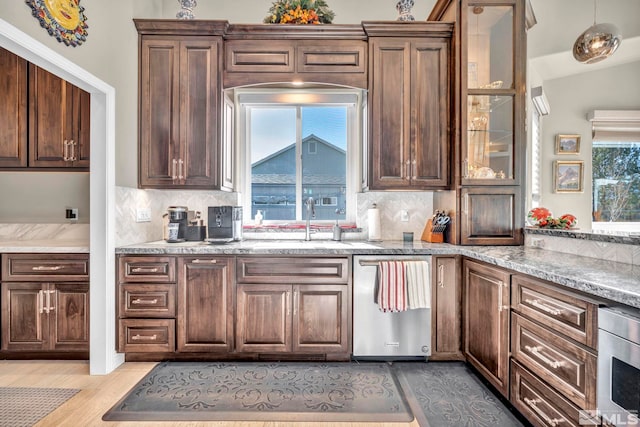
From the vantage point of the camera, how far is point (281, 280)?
96.9 inches

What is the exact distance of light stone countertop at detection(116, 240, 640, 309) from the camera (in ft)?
4.23

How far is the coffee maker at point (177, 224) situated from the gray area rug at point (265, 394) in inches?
40.7

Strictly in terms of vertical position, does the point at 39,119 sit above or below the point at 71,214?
above

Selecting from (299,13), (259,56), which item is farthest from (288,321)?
(299,13)

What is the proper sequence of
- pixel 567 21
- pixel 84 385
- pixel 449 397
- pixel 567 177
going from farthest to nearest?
1. pixel 567 177
2. pixel 567 21
3. pixel 84 385
4. pixel 449 397

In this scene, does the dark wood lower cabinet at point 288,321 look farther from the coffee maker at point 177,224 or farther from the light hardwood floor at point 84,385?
the coffee maker at point 177,224

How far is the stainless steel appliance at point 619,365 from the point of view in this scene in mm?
1127

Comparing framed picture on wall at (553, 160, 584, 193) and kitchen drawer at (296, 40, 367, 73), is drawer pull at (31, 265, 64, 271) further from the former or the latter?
framed picture on wall at (553, 160, 584, 193)

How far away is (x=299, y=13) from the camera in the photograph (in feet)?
9.04

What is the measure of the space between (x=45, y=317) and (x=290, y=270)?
6.32 feet

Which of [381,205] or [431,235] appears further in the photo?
[381,205]

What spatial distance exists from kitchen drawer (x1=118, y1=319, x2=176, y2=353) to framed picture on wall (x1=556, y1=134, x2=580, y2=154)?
14.9 feet

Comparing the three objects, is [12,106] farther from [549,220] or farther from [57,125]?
[549,220]

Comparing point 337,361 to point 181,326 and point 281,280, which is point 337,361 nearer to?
point 281,280
